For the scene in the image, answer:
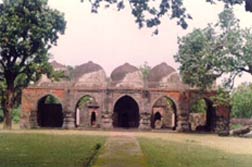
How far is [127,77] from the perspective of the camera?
45688mm

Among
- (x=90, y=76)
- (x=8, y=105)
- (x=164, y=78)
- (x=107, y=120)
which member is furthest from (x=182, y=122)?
(x=8, y=105)

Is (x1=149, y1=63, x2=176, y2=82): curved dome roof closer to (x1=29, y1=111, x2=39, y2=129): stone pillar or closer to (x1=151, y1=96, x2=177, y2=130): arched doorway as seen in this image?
(x1=151, y1=96, x2=177, y2=130): arched doorway

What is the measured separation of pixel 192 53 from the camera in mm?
39500

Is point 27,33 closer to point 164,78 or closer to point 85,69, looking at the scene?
point 85,69

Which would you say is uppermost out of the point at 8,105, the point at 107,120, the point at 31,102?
the point at 31,102

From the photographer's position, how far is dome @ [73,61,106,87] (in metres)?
46.0

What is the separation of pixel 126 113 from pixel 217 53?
14324 millimetres

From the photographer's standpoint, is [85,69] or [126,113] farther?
[126,113]

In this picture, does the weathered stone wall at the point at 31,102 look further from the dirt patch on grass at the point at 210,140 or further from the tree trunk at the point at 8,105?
the dirt patch on grass at the point at 210,140

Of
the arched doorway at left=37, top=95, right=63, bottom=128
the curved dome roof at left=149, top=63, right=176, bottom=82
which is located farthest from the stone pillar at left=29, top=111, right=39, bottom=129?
the curved dome roof at left=149, top=63, right=176, bottom=82

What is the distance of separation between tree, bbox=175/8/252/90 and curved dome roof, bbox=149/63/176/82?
27.1 ft

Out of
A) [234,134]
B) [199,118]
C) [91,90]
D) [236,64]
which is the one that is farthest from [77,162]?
[199,118]

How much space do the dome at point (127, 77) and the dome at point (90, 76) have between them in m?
1.08

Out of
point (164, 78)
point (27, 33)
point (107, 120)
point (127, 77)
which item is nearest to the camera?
point (27, 33)
